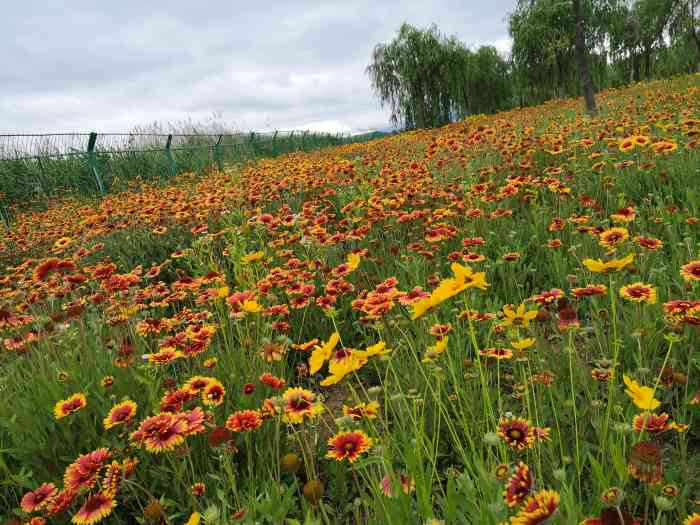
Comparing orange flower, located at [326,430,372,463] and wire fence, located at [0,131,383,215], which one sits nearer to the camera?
orange flower, located at [326,430,372,463]

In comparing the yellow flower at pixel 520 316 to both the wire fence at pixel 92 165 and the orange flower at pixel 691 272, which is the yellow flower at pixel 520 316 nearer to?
the orange flower at pixel 691 272

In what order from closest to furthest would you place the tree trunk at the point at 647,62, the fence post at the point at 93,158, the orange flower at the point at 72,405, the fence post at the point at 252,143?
the orange flower at the point at 72,405
the fence post at the point at 93,158
the fence post at the point at 252,143
the tree trunk at the point at 647,62

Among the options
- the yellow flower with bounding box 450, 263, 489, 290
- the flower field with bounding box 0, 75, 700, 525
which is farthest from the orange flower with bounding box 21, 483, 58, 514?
the yellow flower with bounding box 450, 263, 489, 290

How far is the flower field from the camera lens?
3.49ft

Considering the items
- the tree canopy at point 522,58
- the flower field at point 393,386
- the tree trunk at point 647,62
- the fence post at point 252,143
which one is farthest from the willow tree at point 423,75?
the flower field at point 393,386

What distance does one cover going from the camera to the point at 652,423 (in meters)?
1.05

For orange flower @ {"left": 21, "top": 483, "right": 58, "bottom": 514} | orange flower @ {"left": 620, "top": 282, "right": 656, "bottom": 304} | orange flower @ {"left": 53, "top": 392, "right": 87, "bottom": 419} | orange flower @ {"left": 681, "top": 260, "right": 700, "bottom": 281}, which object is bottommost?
orange flower @ {"left": 21, "top": 483, "right": 58, "bottom": 514}

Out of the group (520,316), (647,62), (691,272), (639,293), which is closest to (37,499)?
(520,316)

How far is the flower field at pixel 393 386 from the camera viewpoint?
3.49ft

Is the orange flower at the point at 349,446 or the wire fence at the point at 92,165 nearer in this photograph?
the orange flower at the point at 349,446

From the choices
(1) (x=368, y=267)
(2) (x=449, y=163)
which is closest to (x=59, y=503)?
(1) (x=368, y=267)

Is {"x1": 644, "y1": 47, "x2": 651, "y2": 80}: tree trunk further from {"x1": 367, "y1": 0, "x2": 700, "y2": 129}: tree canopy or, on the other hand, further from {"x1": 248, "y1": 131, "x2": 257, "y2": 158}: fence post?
{"x1": 248, "y1": 131, "x2": 257, "y2": 158}: fence post

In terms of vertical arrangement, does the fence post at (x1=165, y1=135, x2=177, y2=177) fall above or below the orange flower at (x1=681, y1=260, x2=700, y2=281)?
above

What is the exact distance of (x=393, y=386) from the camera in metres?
2.00
